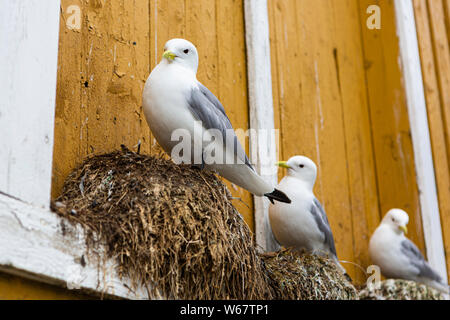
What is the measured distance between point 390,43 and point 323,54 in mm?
628

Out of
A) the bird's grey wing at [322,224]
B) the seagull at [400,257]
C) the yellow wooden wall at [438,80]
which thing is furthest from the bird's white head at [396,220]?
the bird's grey wing at [322,224]

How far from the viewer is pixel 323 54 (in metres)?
4.91

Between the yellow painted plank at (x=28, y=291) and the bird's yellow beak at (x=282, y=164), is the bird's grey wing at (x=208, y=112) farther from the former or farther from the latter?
the yellow painted plank at (x=28, y=291)

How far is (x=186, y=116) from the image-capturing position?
9.73ft

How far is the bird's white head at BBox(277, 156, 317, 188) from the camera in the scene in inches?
153

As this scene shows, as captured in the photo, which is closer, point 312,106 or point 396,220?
point 396,220

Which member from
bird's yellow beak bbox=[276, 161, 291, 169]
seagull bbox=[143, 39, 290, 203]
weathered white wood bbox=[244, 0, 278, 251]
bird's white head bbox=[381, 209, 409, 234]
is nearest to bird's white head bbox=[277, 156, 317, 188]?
bird's yellow beak bbox=[276, 161, 291, 169]

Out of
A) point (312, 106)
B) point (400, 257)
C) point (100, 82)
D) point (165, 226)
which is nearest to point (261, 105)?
point (312, 106)

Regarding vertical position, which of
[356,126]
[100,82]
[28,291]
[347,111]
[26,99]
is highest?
[347,111]

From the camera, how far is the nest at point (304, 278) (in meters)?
3.10

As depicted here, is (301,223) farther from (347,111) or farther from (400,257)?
(347,111)

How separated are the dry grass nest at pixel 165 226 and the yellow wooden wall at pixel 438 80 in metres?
2.31

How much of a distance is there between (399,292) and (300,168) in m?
0.95

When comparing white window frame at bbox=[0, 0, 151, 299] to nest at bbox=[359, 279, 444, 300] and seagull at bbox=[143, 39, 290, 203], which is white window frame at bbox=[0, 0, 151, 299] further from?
nest at bbox=[359, 279, 444, 300]
